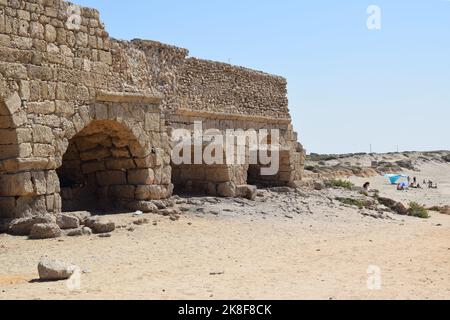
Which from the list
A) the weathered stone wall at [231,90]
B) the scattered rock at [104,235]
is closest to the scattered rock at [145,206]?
the scattered rock at [104,235]

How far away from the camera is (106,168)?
13031mm

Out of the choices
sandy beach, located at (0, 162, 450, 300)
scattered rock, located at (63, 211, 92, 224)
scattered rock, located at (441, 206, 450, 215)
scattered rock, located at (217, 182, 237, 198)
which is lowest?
scattered rock, located at (441, 206, 450, 215)

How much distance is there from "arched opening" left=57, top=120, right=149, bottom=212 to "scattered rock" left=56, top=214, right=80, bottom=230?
96.9 inches

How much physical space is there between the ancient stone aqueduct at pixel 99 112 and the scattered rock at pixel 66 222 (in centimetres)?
42

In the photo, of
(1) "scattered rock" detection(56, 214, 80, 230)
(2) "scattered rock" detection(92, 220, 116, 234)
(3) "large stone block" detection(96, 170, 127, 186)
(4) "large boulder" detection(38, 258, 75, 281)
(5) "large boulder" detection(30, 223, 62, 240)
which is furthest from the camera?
→ (3) "large stone block" detection(96, 170, 127, 186)

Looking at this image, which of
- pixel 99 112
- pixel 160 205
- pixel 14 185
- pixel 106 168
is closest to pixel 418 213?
pixel 160 205

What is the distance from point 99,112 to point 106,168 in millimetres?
1995

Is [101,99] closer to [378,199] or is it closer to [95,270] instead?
[95,270]

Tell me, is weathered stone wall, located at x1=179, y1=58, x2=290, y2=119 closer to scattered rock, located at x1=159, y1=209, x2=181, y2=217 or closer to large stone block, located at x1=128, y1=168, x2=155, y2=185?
large stone block, located at x1=128, y1=168, x2=155, y2=185

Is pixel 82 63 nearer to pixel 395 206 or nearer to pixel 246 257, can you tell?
pixel 246 257

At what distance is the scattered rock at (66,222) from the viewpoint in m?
10.0

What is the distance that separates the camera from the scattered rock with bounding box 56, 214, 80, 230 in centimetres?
1004

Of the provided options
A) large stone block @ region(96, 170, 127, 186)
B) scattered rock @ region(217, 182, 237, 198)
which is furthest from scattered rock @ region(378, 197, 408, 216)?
large stone block @ region(96, 170, 127, 186)

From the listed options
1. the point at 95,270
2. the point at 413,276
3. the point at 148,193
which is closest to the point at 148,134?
the point at 148,193
